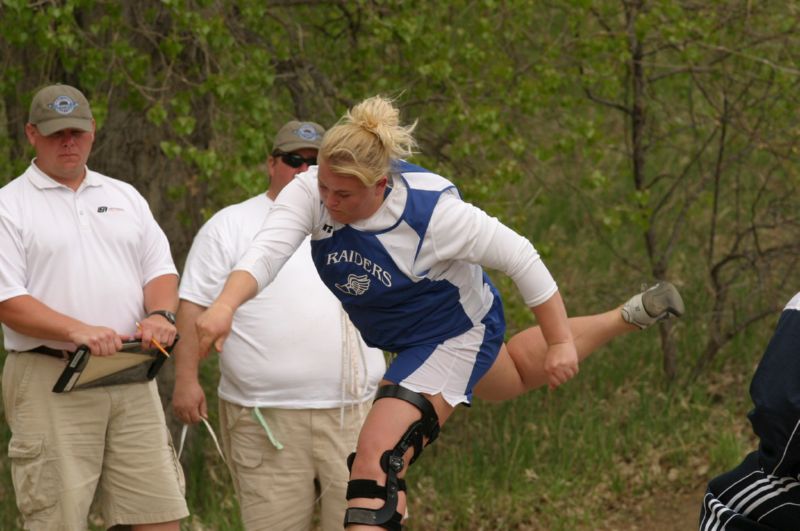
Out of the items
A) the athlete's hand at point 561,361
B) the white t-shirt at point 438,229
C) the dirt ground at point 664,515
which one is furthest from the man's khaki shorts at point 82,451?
the dirt ground at point 664,515

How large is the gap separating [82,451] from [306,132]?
1.77 m

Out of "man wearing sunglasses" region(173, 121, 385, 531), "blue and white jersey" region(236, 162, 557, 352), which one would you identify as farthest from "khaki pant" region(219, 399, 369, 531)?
"blue and white jersey" region(236, 162, 557, 352)

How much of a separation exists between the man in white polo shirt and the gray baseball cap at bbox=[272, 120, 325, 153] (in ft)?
2.52

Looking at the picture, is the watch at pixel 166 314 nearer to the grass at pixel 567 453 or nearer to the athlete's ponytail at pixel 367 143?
the athlete's ponytail at pixel 367 143

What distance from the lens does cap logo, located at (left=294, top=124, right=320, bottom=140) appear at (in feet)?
19.1

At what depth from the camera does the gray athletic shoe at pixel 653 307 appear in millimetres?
5273

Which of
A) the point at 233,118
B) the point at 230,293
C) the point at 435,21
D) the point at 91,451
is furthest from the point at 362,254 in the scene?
the point at 435,21

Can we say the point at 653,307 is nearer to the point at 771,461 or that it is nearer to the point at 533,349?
the point at 533,349

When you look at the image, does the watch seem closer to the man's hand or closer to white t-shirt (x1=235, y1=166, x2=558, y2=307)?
the man's hand

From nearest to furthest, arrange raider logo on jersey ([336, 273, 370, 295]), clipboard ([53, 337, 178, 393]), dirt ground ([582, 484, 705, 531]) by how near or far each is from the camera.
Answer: raider logo on jersey ([336, 273, 370, 295])
clipboard ([53, 337, 178, 393])
dirt ground ([582, 484, 705, 531])

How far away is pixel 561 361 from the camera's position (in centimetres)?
488

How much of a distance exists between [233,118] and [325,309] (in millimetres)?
2249

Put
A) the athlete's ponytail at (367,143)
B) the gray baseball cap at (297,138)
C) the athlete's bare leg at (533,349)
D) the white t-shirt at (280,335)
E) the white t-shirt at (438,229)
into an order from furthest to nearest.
A: 1. the gray baseball cap at (297,138)
2. the white t-shirt at (280,335)
3. the athlete's bare leg at (533,349)
4. the white t-shirt at (438,229)
5. the athlete's ponytail at (367,143)

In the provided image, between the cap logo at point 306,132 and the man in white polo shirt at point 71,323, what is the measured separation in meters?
0.86
